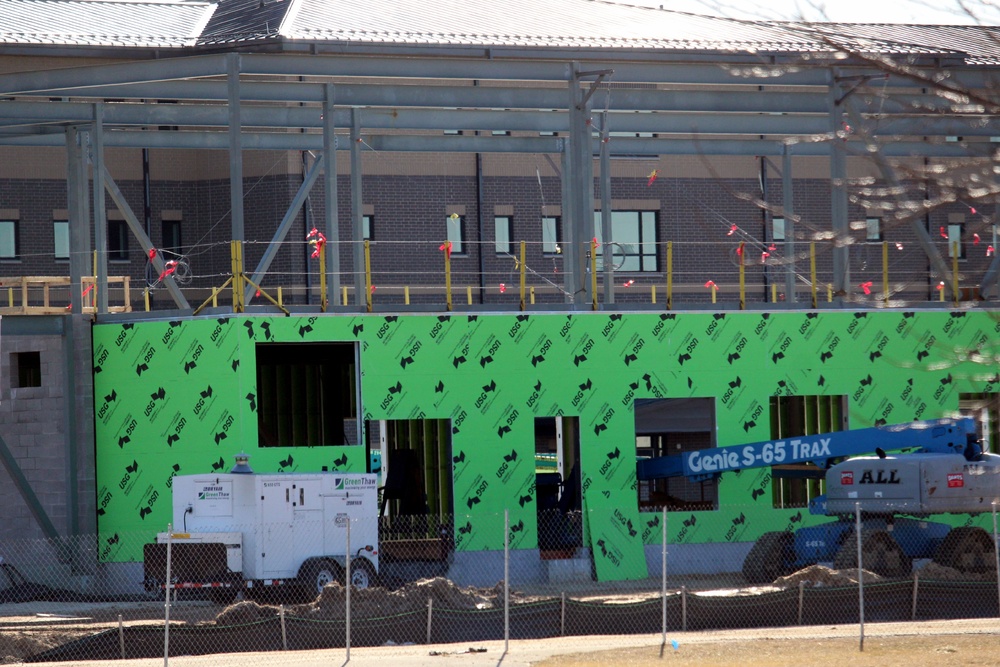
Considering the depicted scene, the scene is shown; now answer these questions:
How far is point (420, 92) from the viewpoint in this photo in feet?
90.0

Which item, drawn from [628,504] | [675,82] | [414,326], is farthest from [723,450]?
[675,82]

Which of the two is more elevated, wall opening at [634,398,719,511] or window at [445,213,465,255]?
window at [445,213,465,255]

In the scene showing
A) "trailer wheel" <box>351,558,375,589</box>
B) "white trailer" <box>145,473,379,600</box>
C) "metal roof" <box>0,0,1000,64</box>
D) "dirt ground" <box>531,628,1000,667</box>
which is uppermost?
"metal roof" <box>0,0,1000,64</box>

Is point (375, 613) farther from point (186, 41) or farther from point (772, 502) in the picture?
point (186, 41)

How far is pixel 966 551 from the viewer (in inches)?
903

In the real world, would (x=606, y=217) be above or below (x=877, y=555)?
above

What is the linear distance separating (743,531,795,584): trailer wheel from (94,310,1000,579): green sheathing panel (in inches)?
68.8

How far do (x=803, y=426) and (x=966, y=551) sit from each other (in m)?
6.50

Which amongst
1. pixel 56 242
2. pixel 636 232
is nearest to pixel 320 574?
pixel 56 242

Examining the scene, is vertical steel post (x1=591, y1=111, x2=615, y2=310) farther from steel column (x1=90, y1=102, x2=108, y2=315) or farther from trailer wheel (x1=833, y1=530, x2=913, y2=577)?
steel column (x1=90, y1=102, x2=108, y2=315)

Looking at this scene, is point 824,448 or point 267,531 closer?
point 267,531

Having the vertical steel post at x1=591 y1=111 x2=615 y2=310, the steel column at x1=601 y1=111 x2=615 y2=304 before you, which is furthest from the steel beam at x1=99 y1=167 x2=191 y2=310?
the steel column at x1=601 y1=111 x2=615 y2=304

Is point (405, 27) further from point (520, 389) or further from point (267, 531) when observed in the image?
point (267, 531)

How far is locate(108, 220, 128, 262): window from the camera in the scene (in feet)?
132
